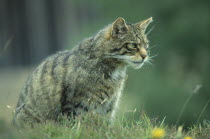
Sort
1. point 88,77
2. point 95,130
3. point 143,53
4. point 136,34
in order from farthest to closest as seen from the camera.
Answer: point 136,34
point 143,53
point 88,77
point 95,130

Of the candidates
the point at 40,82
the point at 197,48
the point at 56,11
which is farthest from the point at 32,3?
the point at 40,82

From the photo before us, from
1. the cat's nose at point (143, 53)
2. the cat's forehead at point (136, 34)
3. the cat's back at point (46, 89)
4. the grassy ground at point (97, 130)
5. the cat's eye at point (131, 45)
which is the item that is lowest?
the grassy ground at point (97, 130)

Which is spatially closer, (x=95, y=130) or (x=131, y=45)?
(x=95, y=130)

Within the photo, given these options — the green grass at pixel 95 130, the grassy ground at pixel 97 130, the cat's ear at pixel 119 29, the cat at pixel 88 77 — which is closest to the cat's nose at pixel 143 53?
the cat at pixel 88 77

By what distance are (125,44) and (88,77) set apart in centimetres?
66

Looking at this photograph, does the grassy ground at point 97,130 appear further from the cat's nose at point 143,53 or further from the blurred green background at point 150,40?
the blurred green background at point 150,40

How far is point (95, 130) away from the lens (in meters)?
5.95

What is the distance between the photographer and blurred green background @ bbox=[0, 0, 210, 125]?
1752 cm

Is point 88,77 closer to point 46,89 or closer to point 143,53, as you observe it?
point 46,89

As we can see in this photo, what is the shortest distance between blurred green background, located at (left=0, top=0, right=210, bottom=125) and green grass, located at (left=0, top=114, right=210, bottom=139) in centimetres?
964

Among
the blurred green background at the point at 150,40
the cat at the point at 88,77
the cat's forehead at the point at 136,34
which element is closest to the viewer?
the cat at the point at 88,77

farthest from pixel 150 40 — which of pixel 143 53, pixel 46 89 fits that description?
pixel 46 89

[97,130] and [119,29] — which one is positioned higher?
[119,29]

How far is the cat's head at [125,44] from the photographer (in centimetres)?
766
